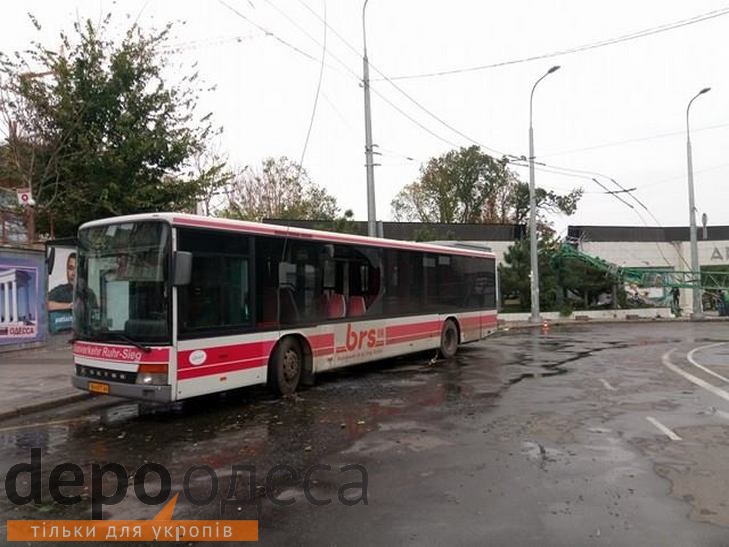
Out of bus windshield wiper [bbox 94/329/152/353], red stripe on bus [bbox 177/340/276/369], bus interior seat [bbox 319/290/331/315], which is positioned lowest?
red stripe on bus [bbox 177/340/276/369]

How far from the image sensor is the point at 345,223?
28766mm

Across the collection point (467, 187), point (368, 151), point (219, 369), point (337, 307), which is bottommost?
point (219, 369)

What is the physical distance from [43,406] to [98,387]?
1.69m

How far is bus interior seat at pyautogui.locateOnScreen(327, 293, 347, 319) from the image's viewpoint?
11234mm

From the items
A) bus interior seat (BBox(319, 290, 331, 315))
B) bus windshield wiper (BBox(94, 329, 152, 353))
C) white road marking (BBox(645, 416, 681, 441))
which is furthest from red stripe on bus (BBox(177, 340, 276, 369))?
white road marking (BBox(645, 416, 681, 441))

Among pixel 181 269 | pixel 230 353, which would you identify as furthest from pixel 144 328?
pixel 230 353

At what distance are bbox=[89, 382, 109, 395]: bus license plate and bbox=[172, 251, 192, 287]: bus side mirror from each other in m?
1.82

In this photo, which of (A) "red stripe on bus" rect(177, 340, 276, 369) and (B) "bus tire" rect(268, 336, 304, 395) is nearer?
(A) "red stripe on bus" rect(177, 340, 276, 369)

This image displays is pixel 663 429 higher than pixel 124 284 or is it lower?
lower

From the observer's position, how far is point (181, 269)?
309 inches

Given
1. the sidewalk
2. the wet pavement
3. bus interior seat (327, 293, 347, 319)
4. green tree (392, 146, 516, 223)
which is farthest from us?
green tree (392, 146, 516, 223)

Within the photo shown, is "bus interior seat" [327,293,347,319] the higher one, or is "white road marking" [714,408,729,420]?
"bus interior seat" [327,293,347,319]

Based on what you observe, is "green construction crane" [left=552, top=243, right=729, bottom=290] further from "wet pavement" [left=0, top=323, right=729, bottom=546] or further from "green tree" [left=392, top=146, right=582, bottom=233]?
"wet pavement" [left=0, top=323, right=729, bottom=546]

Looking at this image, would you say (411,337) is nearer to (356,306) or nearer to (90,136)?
(356,306)
